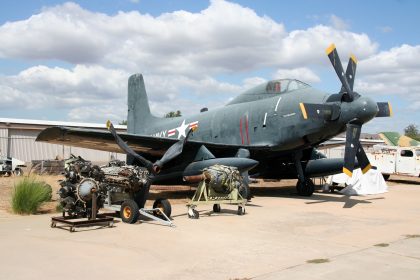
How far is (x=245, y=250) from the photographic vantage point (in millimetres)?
6500

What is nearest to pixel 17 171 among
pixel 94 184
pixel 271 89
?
pixel 271 89

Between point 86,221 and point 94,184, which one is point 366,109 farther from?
point 86,221

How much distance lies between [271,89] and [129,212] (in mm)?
7930

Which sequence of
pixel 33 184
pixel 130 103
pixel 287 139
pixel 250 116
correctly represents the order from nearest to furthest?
pixel 33 184 → pixel 287 139 → pixel 250 116 → pixel 130 103

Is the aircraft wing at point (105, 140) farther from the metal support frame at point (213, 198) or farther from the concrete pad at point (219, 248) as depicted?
the metal support frame at point (213, 198)

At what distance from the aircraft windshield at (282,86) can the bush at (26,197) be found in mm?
8260

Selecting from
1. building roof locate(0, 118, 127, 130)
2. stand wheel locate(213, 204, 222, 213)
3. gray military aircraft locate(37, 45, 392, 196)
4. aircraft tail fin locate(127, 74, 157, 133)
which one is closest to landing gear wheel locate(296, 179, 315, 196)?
gray military aircraft locate(37, 45, 392, 196)

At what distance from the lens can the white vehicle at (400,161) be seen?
24.4 m

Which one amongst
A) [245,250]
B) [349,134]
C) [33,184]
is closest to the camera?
[245,250]

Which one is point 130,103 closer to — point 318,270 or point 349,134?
point 349,134

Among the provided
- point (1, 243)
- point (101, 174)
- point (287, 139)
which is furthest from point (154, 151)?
point (1, 243)

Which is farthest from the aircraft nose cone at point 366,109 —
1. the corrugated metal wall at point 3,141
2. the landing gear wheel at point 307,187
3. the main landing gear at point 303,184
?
the corrugated metal wall at point 3,141

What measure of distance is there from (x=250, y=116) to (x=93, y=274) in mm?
10461

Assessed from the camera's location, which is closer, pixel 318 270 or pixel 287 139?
pixel 318 270
